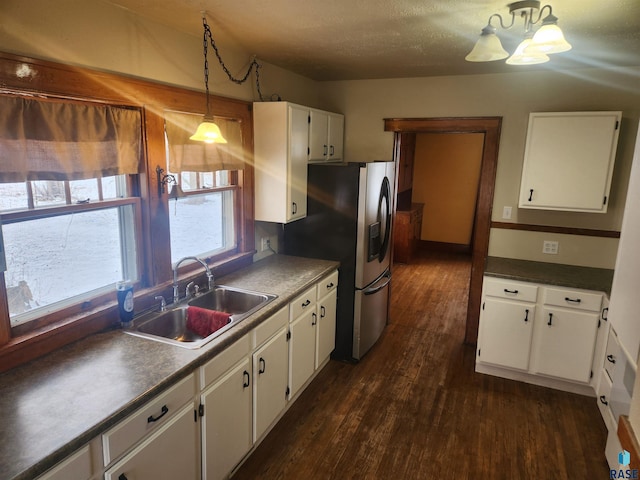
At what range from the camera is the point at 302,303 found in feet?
9.12

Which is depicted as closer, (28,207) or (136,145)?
(28,207)

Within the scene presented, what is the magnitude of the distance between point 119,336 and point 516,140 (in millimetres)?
3193

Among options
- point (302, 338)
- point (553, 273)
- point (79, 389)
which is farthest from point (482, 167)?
point (79, 389)

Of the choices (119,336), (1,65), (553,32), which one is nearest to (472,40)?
(553,32)

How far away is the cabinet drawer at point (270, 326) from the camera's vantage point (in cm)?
228

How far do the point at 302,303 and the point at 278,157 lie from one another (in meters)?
1.05

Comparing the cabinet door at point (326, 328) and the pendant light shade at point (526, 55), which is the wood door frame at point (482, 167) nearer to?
the cabinet door at point (326, 328)

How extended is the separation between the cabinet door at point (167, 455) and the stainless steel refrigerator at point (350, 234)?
1.79 m

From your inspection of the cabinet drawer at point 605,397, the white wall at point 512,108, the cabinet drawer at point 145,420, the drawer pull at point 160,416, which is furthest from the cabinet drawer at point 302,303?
the cabinet drawer at point 605,397

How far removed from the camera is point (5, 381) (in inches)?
62.2

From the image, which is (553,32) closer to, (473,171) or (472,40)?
(472,40)

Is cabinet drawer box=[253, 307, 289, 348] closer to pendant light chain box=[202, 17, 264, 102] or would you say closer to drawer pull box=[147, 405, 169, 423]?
drawer pull box=[147, 405, 169, 423]

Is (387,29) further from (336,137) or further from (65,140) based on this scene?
(65,140)

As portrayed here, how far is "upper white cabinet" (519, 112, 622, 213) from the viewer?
2945mm
